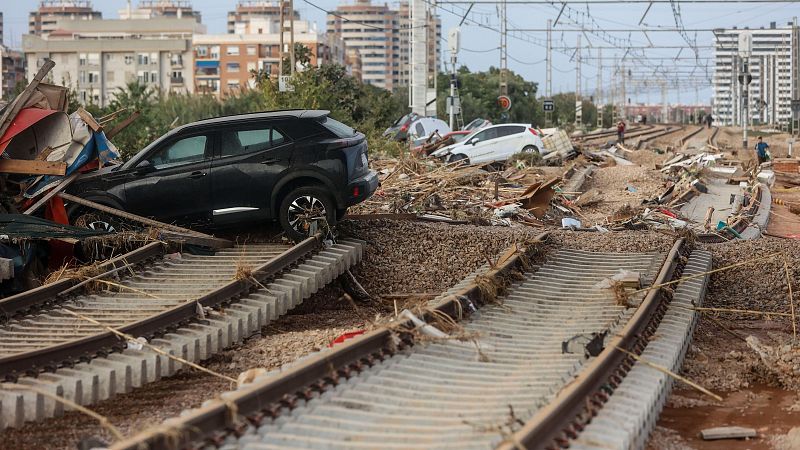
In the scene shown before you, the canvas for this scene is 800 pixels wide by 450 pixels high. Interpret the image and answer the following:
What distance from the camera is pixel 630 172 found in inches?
1379

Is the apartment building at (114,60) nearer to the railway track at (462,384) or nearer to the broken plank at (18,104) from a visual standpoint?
the broken plank at (18,104)

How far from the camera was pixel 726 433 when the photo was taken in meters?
8.28

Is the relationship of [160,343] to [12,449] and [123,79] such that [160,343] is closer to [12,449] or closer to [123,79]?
[12,449]

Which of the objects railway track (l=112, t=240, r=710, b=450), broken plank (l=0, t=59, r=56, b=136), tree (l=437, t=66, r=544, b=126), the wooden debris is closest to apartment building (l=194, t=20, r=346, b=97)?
tree (l=437, t=66, r=544, b=126)

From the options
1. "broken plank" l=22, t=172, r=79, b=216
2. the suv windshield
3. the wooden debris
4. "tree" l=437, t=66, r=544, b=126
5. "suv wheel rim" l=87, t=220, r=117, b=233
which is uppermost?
"tree" l=437, t=66, r=544, b=126

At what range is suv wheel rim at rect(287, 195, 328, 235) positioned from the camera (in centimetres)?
1519

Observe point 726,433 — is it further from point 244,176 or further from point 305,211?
point 244,176

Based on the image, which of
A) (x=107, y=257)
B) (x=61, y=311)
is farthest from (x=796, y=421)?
(x=107, y=257)

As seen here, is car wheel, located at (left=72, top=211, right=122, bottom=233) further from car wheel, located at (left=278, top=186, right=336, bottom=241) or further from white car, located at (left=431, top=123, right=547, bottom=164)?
white car, located at (left=431, top=123, right=547, bottom=164)

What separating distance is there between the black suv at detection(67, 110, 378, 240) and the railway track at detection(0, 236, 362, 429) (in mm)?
560

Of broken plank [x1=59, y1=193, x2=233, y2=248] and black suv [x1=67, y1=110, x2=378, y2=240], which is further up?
black suv [x1=67, y1=110, x2=378, y2=240]

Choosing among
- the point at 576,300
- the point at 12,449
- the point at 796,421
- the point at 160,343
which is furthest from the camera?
the point at 576,300

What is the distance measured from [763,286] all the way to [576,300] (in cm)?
293

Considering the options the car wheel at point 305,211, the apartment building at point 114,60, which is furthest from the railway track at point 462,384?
the apartment building at point 114,60
